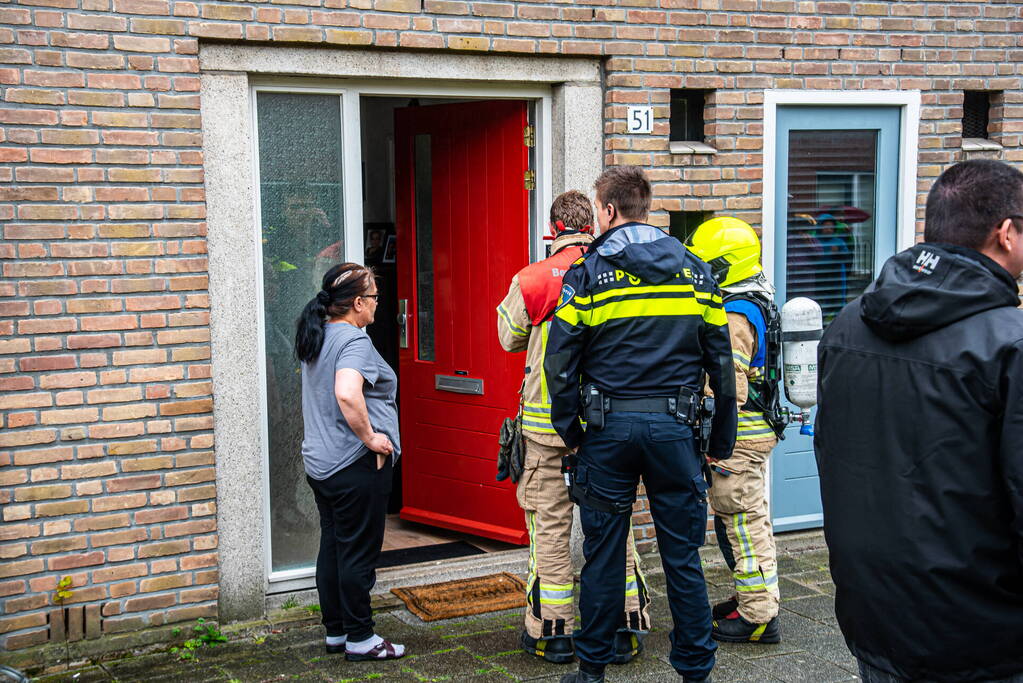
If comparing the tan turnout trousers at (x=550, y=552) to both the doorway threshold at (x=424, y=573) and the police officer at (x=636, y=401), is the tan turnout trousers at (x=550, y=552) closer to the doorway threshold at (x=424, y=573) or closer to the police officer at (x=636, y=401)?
the police officer at (x=636, y=401)

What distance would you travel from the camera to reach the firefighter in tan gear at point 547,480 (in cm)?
486

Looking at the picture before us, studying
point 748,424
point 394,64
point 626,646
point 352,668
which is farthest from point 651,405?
point 394,64

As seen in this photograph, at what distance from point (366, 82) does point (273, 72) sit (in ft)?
1.73

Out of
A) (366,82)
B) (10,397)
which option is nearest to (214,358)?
(10,397)

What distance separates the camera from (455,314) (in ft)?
21.9

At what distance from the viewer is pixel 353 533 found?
15.8 ft

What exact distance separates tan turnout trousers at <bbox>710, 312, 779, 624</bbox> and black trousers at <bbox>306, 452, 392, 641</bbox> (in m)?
1.60

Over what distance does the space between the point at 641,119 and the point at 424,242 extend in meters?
1.64

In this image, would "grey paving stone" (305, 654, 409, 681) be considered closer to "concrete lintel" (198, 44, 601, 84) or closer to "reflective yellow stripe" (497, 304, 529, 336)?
"reflective yellow stripe" (497, 304, 529, 336)

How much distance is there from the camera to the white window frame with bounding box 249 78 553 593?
17.7 ft

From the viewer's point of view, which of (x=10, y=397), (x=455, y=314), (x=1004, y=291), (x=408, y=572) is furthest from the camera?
(x=455, y=314)

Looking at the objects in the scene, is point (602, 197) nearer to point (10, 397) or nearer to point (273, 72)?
point (273, 72)

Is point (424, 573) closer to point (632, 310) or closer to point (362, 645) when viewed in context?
point (362, 645)

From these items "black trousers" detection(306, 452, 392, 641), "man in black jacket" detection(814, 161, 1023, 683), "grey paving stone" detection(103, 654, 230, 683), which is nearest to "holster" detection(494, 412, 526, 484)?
"black trousers" detection(306, 452, 392, 641)
